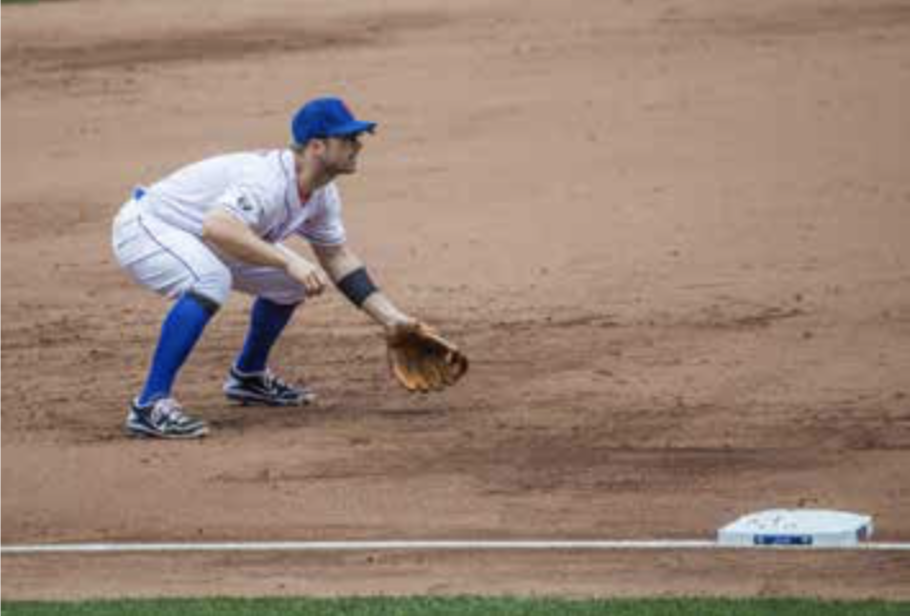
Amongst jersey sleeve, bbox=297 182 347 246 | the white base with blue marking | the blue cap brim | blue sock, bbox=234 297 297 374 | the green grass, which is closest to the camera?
the green grass

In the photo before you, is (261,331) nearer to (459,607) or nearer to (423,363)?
(423,363)

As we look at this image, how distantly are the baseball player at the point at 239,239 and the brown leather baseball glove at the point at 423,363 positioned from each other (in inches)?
5.6

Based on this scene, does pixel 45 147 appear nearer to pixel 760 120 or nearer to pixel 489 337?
pixel 760 120

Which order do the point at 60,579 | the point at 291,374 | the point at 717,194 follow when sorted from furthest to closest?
the point at 717,194 → the point at 291,374 → the point at 60,579

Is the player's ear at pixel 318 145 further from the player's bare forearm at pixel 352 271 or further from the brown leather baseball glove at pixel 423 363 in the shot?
the brown leather baseball glove at pixel 423 363

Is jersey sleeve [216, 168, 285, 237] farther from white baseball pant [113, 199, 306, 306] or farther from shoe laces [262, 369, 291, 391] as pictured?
shoe laces [262, 369, 291, 391]

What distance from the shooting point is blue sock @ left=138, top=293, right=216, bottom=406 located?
1184 cm

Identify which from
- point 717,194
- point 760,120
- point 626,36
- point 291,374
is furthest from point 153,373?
point 626,36

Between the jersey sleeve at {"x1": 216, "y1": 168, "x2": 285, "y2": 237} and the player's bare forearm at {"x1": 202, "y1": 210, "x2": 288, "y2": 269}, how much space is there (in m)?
0.05

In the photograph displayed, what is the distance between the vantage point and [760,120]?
1798cm

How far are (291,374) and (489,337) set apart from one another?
3.47 ft

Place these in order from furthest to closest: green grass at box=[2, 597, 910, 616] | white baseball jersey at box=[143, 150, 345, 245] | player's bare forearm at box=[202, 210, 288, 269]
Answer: white baseball jersey at box=[143, 150, 345, 245] → player's bare forearm at box=[202, 210, 288, 269] → green grass at box=[2, 597, 910, 616]

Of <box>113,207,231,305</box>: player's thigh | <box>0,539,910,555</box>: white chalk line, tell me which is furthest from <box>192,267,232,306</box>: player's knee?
<box>0,539,910,555</box>: white chalk line

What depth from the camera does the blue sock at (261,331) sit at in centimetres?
1250
